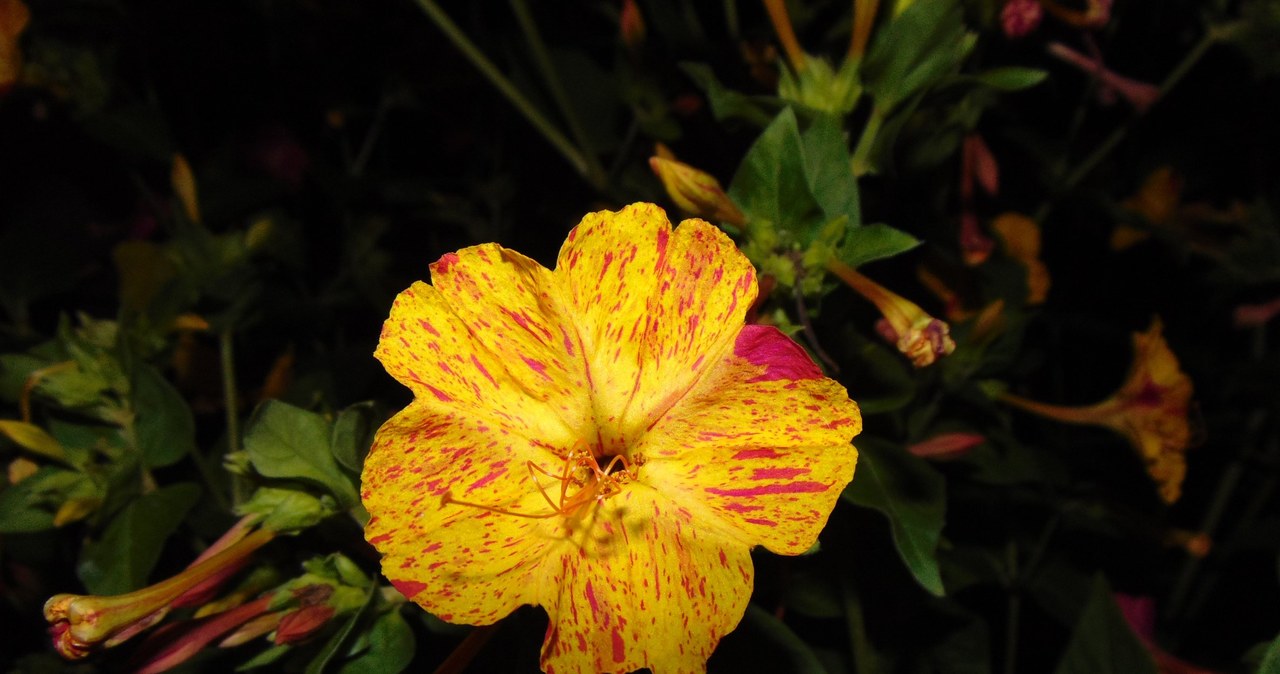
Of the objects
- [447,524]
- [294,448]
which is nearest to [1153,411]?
[447,524]

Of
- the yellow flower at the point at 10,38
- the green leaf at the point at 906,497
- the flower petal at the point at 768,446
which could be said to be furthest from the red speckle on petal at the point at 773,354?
the yellow flower at the point at 10,38

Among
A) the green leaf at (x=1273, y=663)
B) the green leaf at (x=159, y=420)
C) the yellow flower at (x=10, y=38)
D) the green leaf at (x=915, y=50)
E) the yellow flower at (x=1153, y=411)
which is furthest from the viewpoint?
the yellow flower at (x=10, y=38)

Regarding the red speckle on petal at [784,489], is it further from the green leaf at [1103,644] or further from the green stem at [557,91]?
the green stem at [557,91]

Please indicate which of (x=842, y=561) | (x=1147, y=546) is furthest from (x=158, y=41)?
(x=1147, y=546)

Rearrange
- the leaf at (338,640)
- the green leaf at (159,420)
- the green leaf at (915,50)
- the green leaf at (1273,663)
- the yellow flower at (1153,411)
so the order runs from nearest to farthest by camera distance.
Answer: the green leaf at (1273,663) < the leaf at (338,640) < the green leaf at (915,50) < the green leaf at (159,420) < the yellow flower at (1153,411)

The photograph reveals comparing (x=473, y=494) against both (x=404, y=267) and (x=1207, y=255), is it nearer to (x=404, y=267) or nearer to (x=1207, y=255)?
(x=404, y=267)
